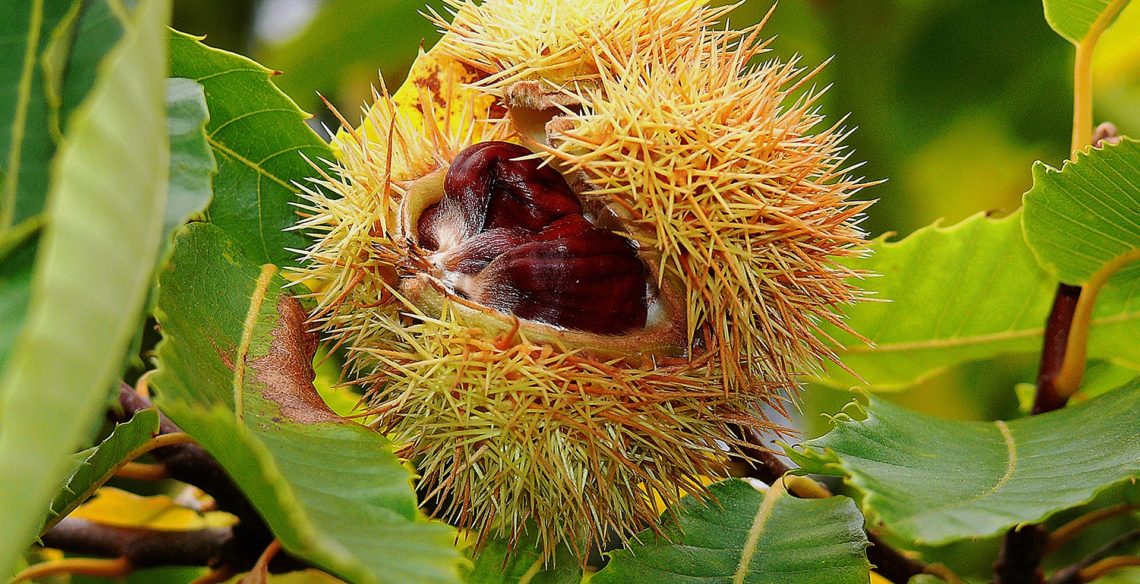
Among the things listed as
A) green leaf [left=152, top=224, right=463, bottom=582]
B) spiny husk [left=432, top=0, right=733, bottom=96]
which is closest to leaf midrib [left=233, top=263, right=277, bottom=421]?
green leaf [left=152, top=224, right=463, bottom=582]

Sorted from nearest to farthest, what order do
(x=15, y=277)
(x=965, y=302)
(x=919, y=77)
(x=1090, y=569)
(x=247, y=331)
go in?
(x=15, y=277), (x=247, y=331), (x=1090, y=569), (x=965, y=302), (x=919, y=77)

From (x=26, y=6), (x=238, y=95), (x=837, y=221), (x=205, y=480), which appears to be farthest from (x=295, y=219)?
(x=837, y=221)

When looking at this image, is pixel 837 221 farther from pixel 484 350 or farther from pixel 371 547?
pixel 371 547

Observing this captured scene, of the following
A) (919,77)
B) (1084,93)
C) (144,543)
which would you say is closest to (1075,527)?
(1084,93)

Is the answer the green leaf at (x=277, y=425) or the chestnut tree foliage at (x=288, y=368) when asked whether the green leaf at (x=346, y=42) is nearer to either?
the chestnut tree foliage at (x=288, y=368)

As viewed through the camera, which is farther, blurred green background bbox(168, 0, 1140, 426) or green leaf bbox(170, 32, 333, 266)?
blurred green background bbox(168, 0, 1140, 426)

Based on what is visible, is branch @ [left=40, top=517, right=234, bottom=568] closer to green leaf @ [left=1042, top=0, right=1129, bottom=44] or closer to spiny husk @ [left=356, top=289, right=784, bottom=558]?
spiny husk @ [left=356, top=289, right=784, bottom=558]

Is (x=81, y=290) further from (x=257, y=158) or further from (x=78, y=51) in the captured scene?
(x=257, y=158)
